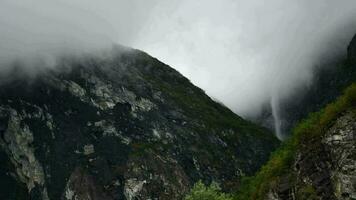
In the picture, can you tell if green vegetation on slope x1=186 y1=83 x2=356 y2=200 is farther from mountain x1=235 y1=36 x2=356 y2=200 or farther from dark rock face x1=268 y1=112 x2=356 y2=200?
dark rock face x1=268 y1=112 x2=356 y2=200

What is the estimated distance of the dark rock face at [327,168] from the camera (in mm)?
50531

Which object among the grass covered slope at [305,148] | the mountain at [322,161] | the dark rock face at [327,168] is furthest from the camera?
the grass covered slope at [305,148]

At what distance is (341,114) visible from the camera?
54.7m

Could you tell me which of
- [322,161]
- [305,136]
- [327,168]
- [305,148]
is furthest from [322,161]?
[305,136]

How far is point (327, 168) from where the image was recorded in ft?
177

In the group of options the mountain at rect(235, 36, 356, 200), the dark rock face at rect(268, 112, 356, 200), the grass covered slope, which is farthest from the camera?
the grass covered slope

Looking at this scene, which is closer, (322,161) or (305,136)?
(322,161)

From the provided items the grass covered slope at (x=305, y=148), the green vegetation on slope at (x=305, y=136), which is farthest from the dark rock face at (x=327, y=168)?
the green vegetation on slope at (x=305, y=136)

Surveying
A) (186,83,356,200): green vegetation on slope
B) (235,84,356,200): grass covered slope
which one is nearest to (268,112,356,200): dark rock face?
(235,84,356,200): grass covered slope

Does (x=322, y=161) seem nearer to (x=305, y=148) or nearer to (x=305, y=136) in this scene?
(x=305, y=148)

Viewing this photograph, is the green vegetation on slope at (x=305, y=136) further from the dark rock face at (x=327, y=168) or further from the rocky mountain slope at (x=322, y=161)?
the dark rock face at (x=327, y=168)

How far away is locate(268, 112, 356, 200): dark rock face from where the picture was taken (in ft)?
166

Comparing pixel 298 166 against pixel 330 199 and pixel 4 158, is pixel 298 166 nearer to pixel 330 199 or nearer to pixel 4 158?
pixel 330 199

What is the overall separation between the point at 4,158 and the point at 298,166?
146 m
